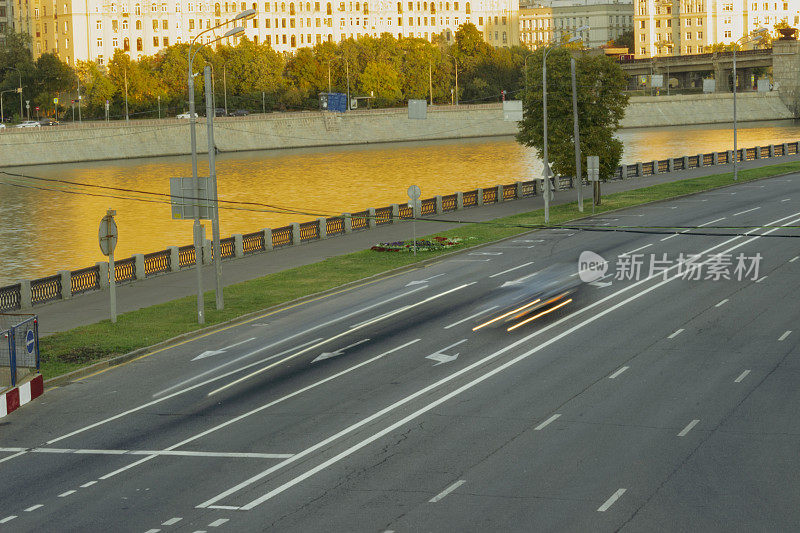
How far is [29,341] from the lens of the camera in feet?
82.1

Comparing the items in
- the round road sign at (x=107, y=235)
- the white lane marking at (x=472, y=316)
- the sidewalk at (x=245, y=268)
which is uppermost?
the round road sign at (x=107, y=235)

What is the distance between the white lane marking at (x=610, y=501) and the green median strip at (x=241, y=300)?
576 inches

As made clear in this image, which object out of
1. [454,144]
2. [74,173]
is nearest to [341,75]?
[454,144]

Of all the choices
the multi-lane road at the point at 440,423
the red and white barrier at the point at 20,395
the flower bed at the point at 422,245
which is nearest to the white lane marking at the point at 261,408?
the multi-lane road at the point at 440,423

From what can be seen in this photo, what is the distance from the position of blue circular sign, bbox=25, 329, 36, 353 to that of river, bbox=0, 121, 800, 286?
2605 centimetres

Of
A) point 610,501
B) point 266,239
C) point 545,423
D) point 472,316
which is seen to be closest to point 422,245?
point 266,239

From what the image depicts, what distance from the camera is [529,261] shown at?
41312 mm

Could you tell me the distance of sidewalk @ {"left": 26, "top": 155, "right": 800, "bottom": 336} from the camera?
3472 centimetres

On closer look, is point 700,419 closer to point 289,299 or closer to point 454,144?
point 289,299

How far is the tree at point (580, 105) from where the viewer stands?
6006 centimetres

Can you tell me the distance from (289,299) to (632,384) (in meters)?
14.4

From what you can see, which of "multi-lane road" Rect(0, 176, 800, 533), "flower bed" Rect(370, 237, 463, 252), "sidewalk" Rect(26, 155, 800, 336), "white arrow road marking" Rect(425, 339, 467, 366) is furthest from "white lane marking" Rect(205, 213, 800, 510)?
"sidewalk" Rect(26, 155, 800, 336)

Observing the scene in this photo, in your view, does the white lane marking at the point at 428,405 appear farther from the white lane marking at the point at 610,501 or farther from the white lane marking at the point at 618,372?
the white lane marking at the point at 610,501

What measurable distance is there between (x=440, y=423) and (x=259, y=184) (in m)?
75.4
